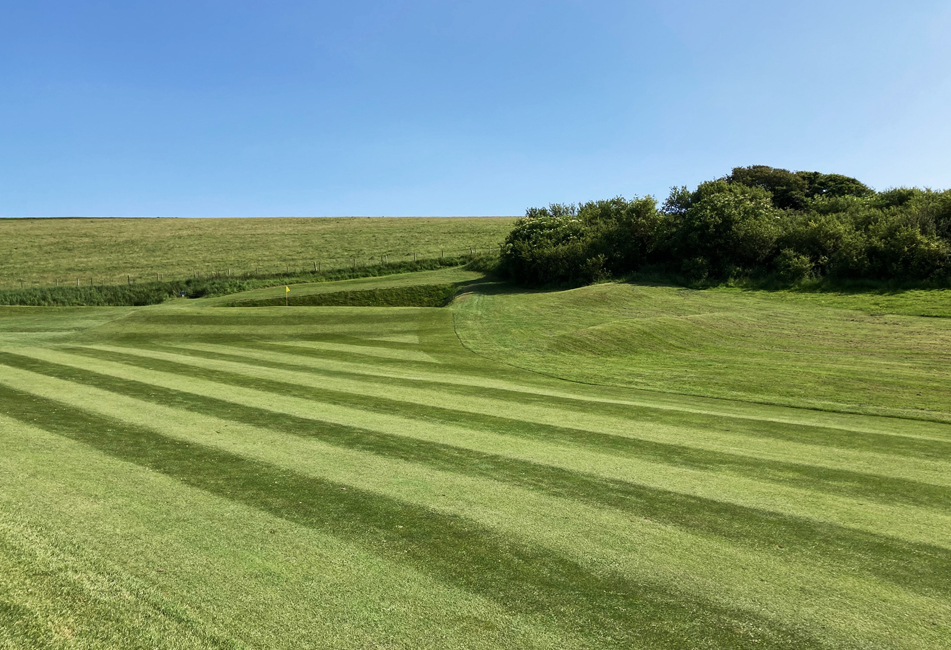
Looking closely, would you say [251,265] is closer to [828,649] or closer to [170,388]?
[170,388]

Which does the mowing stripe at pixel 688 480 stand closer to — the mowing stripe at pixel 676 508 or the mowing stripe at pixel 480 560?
the mowing stripe at pixel 676 508

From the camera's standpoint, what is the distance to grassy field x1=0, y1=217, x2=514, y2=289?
59.9m

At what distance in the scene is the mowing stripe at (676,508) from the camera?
6.32m

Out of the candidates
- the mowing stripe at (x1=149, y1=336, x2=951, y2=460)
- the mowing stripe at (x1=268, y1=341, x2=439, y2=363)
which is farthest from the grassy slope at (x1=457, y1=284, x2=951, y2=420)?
the mowing stripe at (x1=149, y1=336, x2=951, y2=460)

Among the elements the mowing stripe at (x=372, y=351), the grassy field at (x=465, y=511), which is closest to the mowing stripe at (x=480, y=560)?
the grassy field at (x=465, y=511)

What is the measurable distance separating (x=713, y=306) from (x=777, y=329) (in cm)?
742

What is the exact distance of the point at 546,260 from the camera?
156ft

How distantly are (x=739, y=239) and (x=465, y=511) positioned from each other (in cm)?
4318

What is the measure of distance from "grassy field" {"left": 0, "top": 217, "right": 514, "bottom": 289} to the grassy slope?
2998 centimetres

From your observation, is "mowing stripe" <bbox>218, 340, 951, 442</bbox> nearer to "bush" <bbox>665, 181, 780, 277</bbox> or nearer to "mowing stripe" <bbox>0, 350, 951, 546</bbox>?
"mowing stripe" <bbox>0, 350, 951, 546</bbox>

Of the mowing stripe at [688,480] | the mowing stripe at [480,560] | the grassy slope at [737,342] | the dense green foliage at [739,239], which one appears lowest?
the grassy slope at [737,342]

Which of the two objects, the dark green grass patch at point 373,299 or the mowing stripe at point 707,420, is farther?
the dark green grass patch at point 373,299

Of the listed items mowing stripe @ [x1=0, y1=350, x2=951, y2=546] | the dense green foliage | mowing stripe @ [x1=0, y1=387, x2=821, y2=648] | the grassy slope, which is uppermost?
the dense green foliage

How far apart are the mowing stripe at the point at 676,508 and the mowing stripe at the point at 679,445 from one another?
1707 mm
